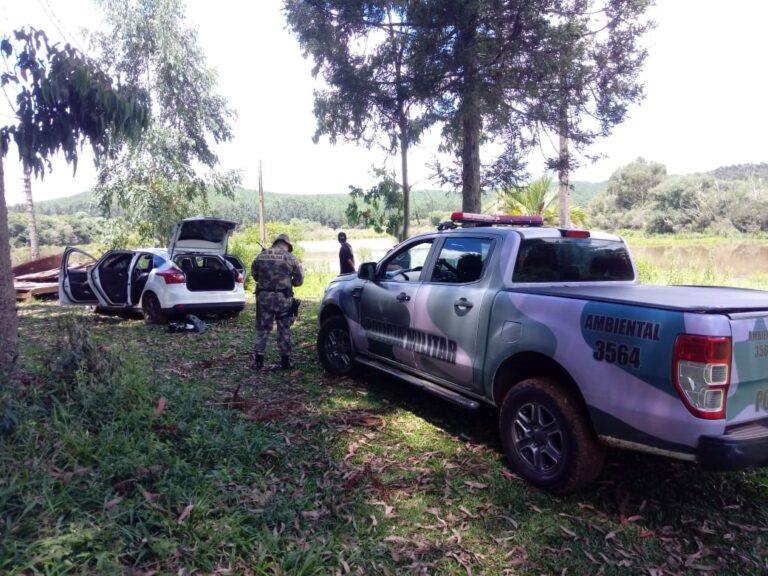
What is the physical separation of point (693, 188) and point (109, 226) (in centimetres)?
4560

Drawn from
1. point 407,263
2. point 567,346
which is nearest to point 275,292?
point 407,263

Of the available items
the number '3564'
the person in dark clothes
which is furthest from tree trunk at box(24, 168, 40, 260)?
the number '3564'

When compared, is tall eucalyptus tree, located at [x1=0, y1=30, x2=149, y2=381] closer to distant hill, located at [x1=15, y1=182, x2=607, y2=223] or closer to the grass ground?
the grass ground

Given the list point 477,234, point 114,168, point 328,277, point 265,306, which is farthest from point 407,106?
A: point 114,168

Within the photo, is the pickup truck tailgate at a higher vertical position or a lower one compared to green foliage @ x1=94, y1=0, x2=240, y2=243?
lower

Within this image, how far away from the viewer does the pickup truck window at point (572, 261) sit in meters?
4.02

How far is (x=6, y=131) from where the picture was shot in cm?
504

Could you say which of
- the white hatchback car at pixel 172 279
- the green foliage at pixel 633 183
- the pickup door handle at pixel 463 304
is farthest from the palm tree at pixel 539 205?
the green foliage at pixel 633 183

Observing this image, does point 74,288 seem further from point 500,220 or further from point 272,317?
point 500,220

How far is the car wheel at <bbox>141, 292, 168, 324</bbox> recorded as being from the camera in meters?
9.46

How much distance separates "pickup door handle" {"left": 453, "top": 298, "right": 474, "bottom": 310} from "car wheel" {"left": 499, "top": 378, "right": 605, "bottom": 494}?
28.9 inches

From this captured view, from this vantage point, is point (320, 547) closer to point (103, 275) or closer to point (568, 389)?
point (568, 389)

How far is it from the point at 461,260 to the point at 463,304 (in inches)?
19.6

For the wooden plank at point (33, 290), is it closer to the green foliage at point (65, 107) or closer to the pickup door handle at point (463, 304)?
the green foliage at point (65, 107)
